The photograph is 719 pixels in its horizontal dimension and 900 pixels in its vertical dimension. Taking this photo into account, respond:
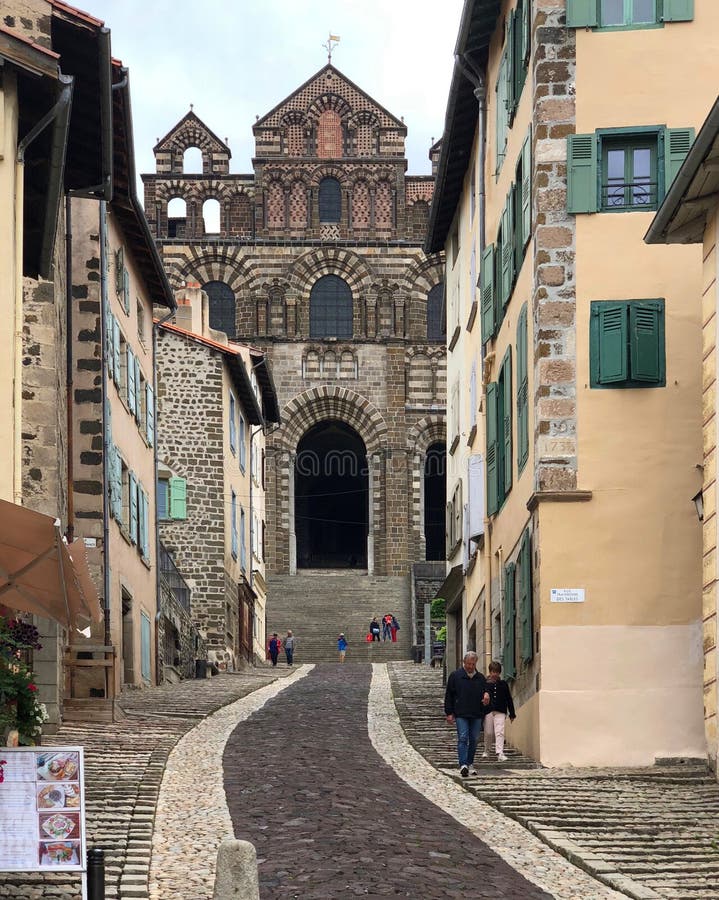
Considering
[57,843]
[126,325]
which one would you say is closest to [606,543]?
[57,843]

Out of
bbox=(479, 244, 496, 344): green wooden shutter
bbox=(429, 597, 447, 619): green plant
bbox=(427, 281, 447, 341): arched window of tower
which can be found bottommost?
bbox=(429, 597, 447, 619): green plant

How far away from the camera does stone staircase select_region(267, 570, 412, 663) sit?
2009 inches

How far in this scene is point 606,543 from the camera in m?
19.4

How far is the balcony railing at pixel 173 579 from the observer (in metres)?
36.8

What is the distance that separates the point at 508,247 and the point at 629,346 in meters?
3.72

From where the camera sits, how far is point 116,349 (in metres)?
28.2

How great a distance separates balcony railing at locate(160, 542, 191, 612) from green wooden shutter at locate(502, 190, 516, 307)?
13.6 metres

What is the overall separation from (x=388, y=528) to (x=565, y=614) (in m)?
42.9

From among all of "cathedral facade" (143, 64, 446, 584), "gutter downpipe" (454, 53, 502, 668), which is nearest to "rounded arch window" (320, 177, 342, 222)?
"cathedral facade" (143, 64, 446, 584)

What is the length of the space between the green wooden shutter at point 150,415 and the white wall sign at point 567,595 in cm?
1475

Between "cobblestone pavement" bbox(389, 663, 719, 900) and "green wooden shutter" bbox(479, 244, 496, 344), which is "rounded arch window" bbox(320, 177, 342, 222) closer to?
"green wooden shutter" bbox(479, 244, 496, 344)

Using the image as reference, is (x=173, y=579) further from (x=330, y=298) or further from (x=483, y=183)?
(x=330, y=298)

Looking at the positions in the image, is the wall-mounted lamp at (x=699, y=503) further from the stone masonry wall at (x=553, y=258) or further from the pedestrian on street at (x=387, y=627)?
the pedestrian on street at (x=387, y=627)

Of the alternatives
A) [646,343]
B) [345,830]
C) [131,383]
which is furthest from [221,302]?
[345,830]
